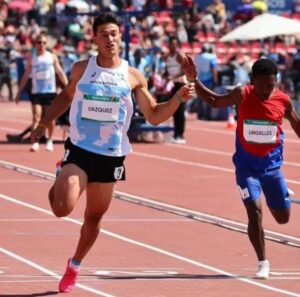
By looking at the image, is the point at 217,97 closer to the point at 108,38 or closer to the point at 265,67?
the point at 265,67

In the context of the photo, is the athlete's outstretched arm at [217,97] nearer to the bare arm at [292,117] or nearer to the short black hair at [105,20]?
the bare arm at [292,117]

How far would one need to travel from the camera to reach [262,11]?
138 ft

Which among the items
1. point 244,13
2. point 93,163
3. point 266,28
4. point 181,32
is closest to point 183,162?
point 266,28

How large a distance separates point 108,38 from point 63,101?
0.65 metres

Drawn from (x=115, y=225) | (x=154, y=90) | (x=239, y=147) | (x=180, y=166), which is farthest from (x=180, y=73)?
(x=239, y=147)

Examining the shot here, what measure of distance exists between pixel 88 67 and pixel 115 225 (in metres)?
4.68

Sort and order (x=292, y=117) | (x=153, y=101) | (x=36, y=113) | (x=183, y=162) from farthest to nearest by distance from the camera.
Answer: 1. (x=36, y=113)
2. (x=183, y=162)
3. (x=292, y=117)
4. (x=153, y=101)

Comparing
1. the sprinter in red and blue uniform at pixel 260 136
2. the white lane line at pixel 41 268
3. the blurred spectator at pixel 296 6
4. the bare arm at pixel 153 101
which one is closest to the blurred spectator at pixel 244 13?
the blurred spectator at pixel 296 6

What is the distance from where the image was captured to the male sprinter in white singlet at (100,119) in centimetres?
1054

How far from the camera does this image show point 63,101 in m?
10.8

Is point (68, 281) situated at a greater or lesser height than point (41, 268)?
greater

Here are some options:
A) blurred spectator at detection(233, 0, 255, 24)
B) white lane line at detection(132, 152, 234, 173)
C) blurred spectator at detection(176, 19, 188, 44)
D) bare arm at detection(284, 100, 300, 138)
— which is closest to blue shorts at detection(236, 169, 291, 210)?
bare arm at detection(284, 100, 300, 138)

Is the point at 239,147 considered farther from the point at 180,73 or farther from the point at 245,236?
the point at 180,73

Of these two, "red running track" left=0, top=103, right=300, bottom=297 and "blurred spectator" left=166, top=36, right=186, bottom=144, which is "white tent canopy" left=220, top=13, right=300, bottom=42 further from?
"red running track" left=0, top=103, right=300, bottom=297
